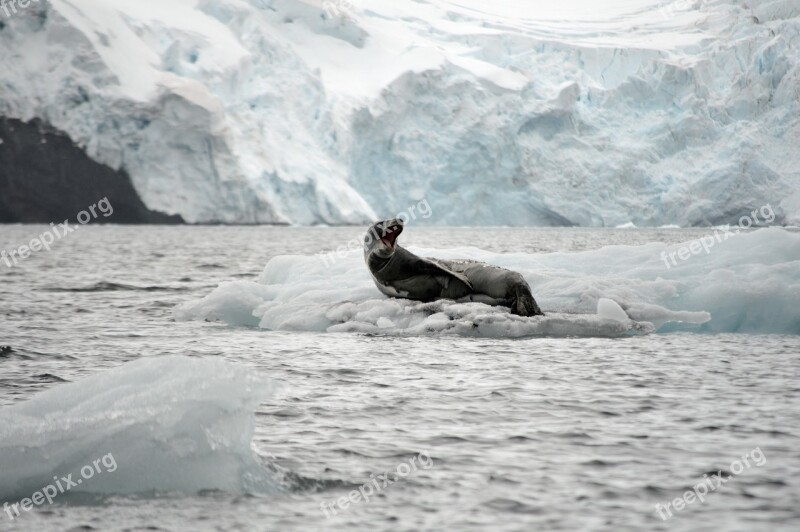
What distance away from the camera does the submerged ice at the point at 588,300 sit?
10.1 m

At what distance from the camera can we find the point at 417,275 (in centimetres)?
1109

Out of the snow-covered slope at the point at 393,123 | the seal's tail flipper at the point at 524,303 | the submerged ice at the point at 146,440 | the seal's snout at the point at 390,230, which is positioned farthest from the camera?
the snow-covered slope at the point at 393,123

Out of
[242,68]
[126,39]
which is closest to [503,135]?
[242,68]

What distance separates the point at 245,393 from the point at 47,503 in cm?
106

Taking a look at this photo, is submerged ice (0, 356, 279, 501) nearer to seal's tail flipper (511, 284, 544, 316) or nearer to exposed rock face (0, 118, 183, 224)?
seal's tail flipper (511, 284, 544, 316)

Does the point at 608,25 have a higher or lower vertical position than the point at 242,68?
higher

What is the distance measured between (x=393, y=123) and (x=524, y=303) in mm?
54162

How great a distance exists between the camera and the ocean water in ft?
13.9

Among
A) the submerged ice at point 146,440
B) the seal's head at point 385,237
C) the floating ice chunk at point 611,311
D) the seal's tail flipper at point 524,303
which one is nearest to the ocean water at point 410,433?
the submerged ice at point 146,440

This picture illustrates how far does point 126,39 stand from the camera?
5878cm

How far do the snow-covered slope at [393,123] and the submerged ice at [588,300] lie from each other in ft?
147

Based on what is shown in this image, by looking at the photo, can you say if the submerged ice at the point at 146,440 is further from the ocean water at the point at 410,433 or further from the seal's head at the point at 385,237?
the seal's head at the point at 385,237

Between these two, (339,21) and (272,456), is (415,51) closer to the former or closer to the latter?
(339,21)

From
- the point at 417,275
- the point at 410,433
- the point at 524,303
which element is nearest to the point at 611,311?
the point at 524,303
